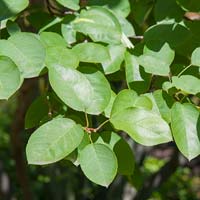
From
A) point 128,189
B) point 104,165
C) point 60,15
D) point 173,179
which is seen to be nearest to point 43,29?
point 60,15

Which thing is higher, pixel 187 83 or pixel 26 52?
pixel 26 52

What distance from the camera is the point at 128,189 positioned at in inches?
112

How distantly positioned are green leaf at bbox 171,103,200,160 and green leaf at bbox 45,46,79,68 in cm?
20

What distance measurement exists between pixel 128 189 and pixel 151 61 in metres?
1.91

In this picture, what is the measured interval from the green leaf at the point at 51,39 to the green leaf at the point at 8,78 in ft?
0.51

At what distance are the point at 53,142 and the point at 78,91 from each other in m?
0.10

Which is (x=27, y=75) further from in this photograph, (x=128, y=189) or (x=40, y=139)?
(x=128, y=189)

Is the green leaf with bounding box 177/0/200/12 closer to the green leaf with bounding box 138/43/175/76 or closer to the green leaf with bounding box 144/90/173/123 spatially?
the green leaf with bounding box 138/43/175/76

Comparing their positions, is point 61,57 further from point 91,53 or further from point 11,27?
point 11,27

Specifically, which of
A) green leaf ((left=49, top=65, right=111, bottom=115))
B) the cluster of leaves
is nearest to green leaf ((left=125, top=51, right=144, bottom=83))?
the cluster of leaves

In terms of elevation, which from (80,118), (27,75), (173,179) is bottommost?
(173,179)

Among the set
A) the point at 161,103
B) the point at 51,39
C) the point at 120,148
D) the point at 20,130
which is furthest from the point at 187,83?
the point at 20,130

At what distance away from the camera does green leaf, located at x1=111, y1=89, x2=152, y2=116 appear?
93 cm

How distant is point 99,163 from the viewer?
34.0 inches
